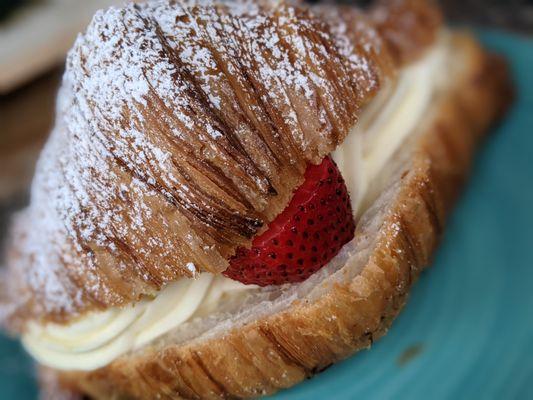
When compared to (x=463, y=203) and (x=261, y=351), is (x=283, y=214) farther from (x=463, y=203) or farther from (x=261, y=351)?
(x=463, y=203)

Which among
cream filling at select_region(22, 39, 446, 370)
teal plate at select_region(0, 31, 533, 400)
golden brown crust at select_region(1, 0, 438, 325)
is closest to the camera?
golden brown crust at select_region(1, 0, 438, 325)

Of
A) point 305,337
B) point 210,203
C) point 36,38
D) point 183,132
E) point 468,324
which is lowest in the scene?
point 468,324

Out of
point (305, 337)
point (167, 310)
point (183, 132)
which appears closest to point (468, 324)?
point (305, 337)

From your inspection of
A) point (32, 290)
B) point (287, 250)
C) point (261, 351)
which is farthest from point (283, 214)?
point (32, 290)

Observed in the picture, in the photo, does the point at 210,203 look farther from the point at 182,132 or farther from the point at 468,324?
the point at 468,324

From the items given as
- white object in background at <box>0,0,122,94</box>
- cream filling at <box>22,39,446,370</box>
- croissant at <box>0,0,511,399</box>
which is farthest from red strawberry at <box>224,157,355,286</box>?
white object in background at <box>0,0,122,94</box>

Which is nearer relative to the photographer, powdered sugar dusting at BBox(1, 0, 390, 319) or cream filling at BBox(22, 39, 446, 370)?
powdered sugar dusting at BBox(1, 0, 390, 319)

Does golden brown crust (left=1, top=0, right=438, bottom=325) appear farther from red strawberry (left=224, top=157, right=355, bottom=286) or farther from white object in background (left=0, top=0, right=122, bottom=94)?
white object in background (left=0, top=0, right=122, bottom=94)

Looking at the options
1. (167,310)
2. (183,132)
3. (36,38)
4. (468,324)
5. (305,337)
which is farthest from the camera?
(36,38)
